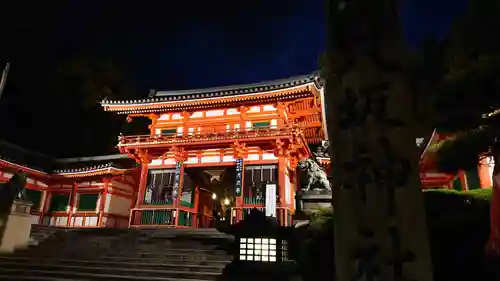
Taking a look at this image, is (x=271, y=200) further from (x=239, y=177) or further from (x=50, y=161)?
(x=50, y=161)

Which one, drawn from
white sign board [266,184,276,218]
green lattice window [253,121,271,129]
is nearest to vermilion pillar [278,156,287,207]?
white sign board [266,184,276,218]

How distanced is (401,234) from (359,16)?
97 centimetres

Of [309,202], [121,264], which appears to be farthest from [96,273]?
[309,202]

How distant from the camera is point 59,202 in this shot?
66.9 ft

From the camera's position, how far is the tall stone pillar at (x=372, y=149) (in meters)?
1.17

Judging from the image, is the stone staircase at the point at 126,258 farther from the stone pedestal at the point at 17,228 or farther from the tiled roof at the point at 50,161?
the tiled roof at the point at 50,161

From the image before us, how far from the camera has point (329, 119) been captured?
1.40m

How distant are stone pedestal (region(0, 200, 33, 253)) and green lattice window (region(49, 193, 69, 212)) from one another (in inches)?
413

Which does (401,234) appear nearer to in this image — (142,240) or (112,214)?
(142,240)

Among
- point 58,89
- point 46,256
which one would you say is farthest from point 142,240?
point 58,89

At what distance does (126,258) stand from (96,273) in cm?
98

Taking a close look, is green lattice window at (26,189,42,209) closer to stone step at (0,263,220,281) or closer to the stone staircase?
the stone staircase

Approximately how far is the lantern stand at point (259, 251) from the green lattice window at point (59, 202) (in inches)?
687

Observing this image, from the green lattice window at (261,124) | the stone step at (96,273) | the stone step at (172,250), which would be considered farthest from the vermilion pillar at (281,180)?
the stone step at (96,273)
